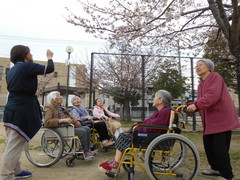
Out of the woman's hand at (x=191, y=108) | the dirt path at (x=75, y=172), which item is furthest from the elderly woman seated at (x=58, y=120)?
the woman's hand at (x=191, y=108)

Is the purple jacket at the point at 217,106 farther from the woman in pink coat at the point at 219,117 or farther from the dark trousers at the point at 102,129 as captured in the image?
the dark trousers at the point at 102,129

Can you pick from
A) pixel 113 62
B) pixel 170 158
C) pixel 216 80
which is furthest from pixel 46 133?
pixel 113 62

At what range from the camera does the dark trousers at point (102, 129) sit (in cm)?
384

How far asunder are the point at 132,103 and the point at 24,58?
1334 centimetres

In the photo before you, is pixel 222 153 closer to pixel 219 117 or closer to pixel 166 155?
pixel 219 117

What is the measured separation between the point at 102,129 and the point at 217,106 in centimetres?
221

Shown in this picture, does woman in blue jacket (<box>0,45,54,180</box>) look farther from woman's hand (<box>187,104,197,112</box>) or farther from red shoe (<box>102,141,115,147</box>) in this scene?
red shoe (<box>102,141,115,147</box>)

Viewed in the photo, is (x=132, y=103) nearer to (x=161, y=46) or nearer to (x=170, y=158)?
(x=161, y=46)

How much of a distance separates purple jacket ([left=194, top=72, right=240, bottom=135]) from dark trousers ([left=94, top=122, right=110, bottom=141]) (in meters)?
2.03

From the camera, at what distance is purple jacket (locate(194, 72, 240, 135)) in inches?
86.4

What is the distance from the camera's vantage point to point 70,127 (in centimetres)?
296

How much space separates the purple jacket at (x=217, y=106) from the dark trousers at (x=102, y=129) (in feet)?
6.67

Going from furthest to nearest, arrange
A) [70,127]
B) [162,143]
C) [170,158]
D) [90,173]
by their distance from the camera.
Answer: [70,127] < [90,173] < [170,158] < [162,143]

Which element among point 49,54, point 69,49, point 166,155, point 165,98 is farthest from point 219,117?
point 69,49
